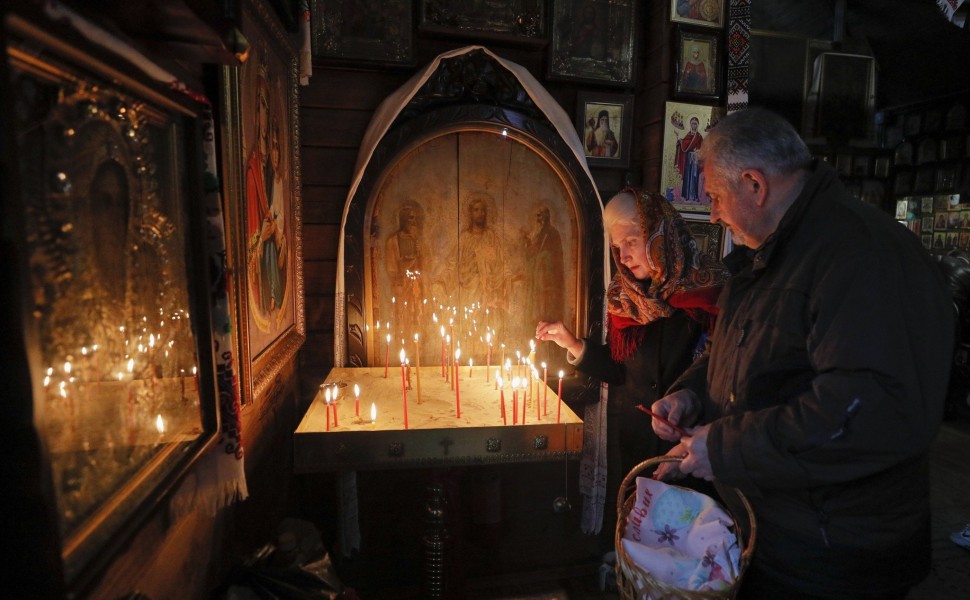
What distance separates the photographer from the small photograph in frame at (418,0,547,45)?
3.11 metres

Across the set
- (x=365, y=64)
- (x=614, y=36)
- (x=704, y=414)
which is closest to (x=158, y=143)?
(x=704, y=414)

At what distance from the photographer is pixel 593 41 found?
3412 mm

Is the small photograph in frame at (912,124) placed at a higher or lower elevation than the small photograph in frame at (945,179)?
higher

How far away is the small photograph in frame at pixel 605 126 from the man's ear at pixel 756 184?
200 centimetres

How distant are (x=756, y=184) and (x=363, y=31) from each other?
2.48 meters

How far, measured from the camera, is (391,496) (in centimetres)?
329

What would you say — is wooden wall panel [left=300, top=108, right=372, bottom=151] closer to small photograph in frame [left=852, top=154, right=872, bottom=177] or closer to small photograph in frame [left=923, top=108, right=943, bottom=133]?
small photograph in frame [left=852, top=154, right=872, bottom=177]

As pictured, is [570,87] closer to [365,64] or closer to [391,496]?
[365,64]

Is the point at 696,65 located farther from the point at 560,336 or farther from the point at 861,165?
the point at 861,165

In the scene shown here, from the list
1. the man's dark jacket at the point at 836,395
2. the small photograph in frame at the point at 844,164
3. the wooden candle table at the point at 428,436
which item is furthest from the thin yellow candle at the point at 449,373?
the small photograph in frame at the point at 844,164

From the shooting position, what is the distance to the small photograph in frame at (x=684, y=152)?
349cm

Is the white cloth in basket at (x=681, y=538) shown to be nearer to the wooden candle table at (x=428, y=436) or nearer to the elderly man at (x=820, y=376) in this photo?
the elderly man at (x=820, y=376)

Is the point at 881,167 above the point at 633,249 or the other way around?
above

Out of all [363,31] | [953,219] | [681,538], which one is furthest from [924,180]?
[681,538]
